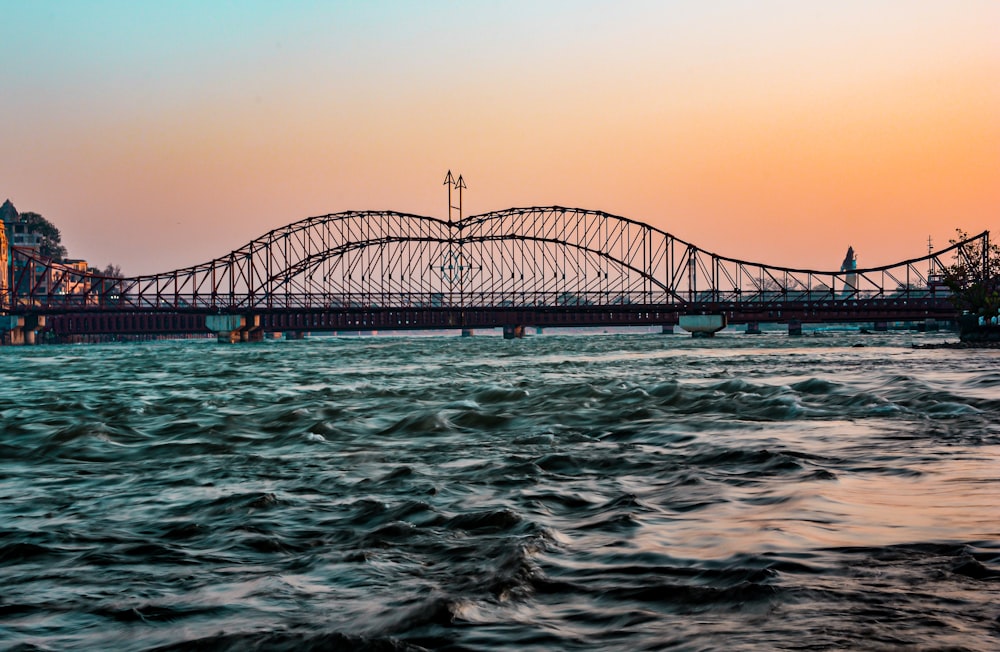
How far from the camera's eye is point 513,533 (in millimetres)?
13562

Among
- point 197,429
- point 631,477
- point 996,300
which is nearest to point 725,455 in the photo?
point 631,477

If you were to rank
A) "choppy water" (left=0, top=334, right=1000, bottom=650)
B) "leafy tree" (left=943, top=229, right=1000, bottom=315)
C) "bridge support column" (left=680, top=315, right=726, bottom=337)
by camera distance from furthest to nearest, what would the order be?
"bridge support column" (left=680, top=315, right=726, bottom=337) → "leafy tree" (left=943, top=229, right=1000, bottom=315) → "choppy water" (left=0, top=334, right=1000, bottom=650)

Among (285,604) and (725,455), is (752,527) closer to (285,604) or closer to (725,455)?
(285,604)

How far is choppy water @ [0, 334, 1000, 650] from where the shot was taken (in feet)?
30.8

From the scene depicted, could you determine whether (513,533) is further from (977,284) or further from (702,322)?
(702,322)

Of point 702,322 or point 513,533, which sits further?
point 702,322

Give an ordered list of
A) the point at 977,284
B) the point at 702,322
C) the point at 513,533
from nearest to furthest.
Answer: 1. the point at 513,533
2. the point at 977,284
3. the point at 702,322

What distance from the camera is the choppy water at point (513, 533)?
9383 millimetres

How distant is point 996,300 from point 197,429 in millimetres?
95813

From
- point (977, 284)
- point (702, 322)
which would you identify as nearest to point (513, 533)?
point (977, 284)

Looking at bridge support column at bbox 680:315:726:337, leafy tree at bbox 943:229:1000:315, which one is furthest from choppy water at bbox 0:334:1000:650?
bridge support column at bbox 680:315:726:337

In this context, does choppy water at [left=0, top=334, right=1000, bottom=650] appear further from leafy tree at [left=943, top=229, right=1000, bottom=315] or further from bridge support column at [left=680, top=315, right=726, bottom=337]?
bridge support column at [left=680, top=315, right=726, bottom=337]

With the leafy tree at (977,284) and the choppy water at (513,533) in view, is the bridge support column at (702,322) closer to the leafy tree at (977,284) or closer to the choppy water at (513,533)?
the leafy tree at (977,284)

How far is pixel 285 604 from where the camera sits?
10.4 meters
